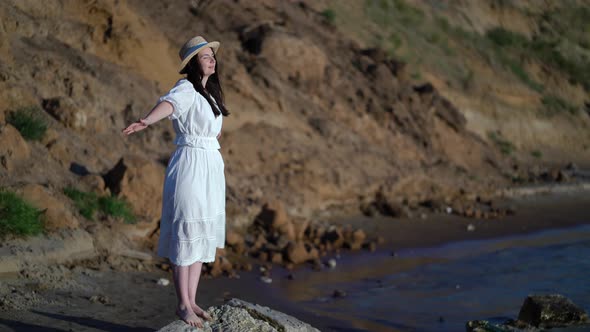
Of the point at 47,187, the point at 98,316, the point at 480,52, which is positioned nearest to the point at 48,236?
the point at 47,187

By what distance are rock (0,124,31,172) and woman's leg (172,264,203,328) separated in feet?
11.6

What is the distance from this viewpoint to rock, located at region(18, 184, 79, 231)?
7043 mm

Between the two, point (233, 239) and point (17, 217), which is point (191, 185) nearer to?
point (17, 217)

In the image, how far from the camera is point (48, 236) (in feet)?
22.6

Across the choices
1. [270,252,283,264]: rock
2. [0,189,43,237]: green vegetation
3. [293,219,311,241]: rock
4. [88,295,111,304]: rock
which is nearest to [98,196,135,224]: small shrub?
[0,189,43,237]: green vegetation

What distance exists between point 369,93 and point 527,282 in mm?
7522

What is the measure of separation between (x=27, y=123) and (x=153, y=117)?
4.45 meters

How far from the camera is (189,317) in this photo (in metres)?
4.63

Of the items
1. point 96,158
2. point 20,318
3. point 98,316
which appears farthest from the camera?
point 96,158

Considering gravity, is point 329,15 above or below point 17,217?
above

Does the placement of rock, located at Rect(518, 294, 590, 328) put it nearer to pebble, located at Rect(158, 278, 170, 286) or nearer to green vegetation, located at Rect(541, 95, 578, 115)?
pebble, located at Rect(158, 278, 170, 286)

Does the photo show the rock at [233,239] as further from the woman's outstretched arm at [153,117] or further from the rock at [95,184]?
the woman's outstretched arm at [153,117]

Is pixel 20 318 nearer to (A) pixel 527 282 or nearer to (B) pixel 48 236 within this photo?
(B) pixel 48 236

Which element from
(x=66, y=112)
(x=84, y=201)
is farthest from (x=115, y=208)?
(x=66, y=112)
